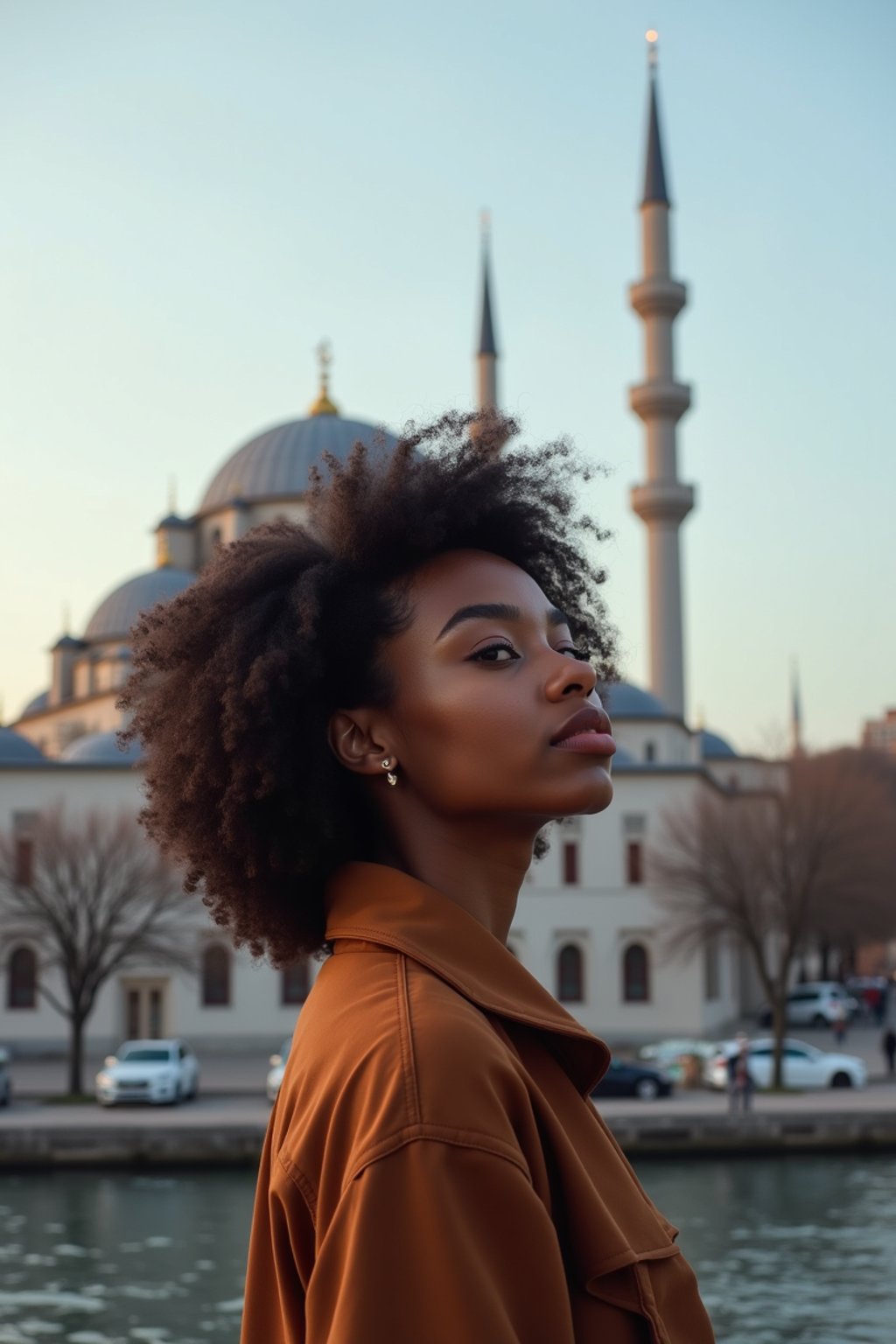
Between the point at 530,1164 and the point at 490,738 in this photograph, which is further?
the point at 490,738

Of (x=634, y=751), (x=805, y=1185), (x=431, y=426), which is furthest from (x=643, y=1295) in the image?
(x=634, y=751)

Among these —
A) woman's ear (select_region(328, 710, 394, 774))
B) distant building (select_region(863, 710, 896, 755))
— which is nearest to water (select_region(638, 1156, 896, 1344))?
woman's ear (select_region(328, 710, 394, 774))

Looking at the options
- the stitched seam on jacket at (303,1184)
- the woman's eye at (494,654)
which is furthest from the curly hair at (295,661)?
the stitched seam on jacket at (303,1184)

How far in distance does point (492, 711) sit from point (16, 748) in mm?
42072

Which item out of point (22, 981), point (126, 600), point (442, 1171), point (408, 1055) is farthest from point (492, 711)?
point (126, 600)

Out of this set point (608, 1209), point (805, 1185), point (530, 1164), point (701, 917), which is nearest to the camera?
point (530, 1164)

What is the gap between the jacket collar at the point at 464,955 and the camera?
1842mm

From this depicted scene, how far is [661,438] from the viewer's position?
44.9 m

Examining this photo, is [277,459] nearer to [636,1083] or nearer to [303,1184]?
[636,1083]

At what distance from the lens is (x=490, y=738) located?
81.4 inches

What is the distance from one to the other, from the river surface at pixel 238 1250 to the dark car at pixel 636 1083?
6.15 metres

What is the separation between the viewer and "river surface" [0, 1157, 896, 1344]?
11945mm

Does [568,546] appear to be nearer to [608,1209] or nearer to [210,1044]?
[608,1209]

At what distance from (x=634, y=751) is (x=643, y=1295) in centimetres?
4312
